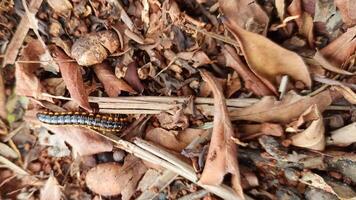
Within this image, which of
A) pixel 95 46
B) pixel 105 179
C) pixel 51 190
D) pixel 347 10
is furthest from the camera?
pixel 51 190

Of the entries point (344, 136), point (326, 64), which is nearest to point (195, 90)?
point (326, 64)

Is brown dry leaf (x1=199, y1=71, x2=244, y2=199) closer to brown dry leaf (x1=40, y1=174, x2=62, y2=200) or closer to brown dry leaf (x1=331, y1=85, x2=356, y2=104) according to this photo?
brown dry leaf (x1=331, y1=85, x2=356, y2=104)

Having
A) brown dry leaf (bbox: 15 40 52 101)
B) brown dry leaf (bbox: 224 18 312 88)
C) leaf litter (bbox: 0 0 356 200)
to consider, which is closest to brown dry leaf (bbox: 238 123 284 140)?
leaf litter (bbox: 0 0 356 200)

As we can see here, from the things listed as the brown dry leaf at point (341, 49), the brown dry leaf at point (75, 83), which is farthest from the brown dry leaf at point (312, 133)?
the brown dry leaf at point (75, 83)

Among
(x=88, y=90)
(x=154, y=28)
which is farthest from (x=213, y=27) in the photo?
(x=88, y=90)

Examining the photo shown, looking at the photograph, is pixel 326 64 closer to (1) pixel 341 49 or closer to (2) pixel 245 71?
(1) pixel 341 49

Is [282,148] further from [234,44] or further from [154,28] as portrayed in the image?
[154,28]
